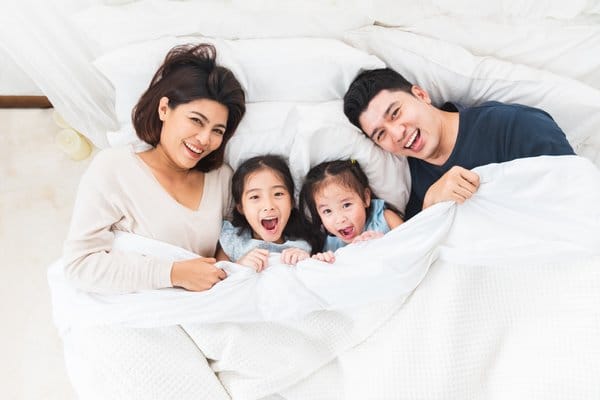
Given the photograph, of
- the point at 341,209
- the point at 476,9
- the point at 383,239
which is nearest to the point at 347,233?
the point at 341,209

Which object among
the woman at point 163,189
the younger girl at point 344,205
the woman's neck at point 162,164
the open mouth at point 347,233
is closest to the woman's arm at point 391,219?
the younger girl at point 344,205

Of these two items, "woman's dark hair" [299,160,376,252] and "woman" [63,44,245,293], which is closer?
"woman" [63,44,245,293]

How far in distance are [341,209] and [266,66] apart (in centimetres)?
43

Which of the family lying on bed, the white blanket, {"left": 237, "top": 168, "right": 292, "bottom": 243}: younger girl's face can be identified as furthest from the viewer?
{"left": 237, "top": 168, "right": 292, "bottom": 243}: younger girl's face

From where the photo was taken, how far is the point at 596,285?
1.23 m

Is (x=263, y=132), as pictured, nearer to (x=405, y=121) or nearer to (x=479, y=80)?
(x=405, y=121)

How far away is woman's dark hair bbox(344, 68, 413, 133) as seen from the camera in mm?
1476

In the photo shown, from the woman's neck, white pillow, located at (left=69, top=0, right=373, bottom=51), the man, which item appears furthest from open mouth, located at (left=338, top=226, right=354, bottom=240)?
white pillow, located at (left=69, top=0, right=373, bottom=51)

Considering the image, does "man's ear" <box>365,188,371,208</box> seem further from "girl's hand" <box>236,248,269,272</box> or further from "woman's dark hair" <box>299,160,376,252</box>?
"girl's hand" <box>236,248,269,272</box>

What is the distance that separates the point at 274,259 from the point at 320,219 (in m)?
0.19

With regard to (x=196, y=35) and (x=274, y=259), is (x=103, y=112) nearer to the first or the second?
(x=196, y=35)

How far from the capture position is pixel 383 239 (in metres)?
1.35

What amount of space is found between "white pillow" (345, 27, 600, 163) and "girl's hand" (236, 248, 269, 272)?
64cm

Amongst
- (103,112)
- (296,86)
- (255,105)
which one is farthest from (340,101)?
(103,112)
